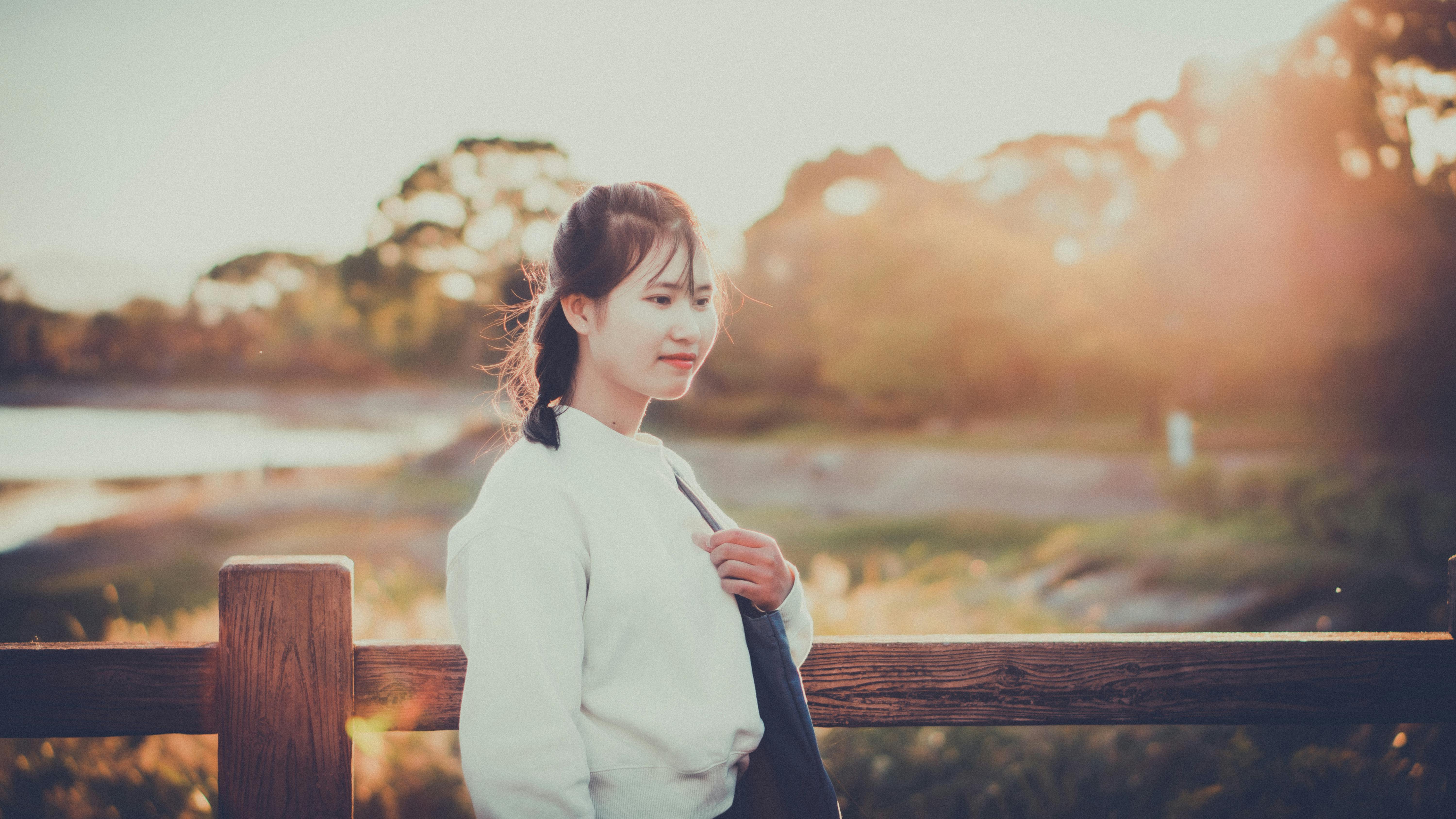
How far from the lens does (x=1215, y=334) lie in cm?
1323

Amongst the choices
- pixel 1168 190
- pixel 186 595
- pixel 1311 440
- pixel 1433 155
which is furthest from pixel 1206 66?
pixel 186 595

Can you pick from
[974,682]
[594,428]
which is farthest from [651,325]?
[974,682]

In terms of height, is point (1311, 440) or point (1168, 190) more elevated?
point (1168, 190)

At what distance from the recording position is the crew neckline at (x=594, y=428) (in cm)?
124

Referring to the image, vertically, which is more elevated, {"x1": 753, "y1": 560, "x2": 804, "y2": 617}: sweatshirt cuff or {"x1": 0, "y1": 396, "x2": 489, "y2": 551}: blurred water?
{"x1": 753, "y1": 560, "x2": 804, "y2": 617}: sweatshirt cuff

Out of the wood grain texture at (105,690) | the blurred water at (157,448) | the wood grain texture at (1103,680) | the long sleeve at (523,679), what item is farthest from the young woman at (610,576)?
the blurred water at (157,448)

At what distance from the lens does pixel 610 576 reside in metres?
1.10

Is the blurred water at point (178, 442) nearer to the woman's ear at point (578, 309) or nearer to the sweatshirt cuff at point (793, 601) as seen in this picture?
the woman's ear at point (578, 309)

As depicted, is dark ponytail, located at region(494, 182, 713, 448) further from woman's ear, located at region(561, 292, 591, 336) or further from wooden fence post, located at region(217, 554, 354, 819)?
wooden fence post, located at region(217, 554, 354, 819)

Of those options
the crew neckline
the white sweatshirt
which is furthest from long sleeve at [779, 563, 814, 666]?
the crew neckline

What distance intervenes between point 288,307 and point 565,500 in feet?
53.0

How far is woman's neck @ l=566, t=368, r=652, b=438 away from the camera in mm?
1288

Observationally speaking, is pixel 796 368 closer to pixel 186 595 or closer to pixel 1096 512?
pixel 1096 512

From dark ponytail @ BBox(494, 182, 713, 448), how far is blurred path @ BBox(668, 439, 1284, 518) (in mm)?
12527
